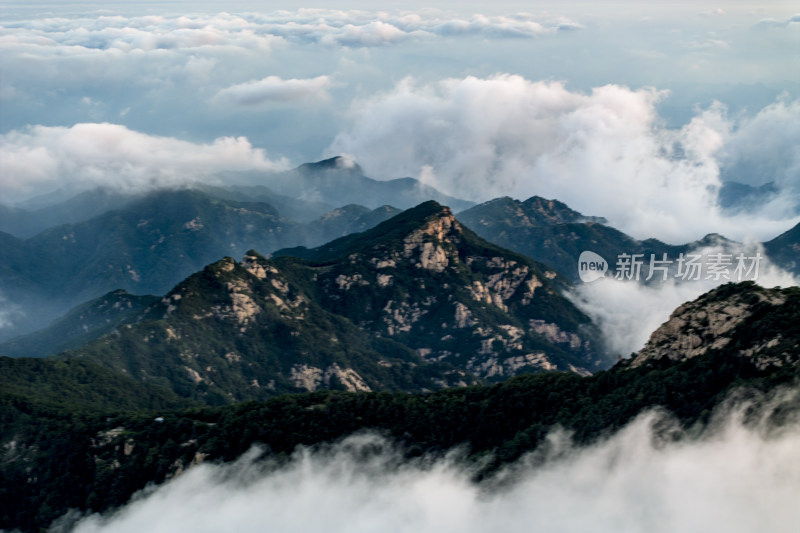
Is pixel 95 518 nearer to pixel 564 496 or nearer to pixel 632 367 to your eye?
pixel 564 496

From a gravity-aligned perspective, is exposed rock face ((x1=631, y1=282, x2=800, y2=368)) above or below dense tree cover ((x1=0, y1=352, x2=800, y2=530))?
above

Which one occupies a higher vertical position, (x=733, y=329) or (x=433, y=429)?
(x=733, y=329)

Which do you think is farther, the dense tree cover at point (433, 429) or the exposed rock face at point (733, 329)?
the dense tree cover at point (433, 429)

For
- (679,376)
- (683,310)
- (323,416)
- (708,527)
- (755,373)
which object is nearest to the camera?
(708,527)

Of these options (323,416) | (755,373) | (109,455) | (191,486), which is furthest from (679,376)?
(109,455)

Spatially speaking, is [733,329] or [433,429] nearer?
[733,329]

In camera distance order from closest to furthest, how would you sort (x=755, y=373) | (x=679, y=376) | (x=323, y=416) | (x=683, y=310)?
(x=755, y=373), (x=679, y=376), (x=683, y=310), (x=323, y=416)

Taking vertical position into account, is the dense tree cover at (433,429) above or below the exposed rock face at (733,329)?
below

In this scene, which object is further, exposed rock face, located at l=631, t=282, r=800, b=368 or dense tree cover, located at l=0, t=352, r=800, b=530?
dense tree cover, located at l=0, t=352, r=800, b=530
